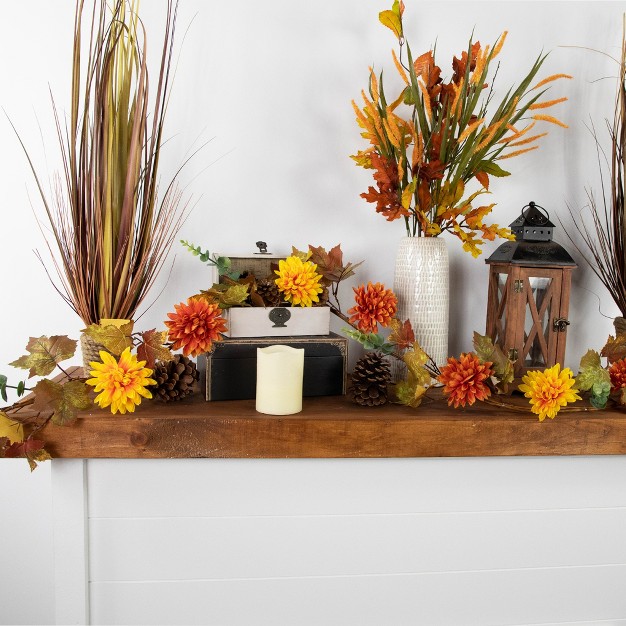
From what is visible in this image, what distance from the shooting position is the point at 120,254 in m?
0.94

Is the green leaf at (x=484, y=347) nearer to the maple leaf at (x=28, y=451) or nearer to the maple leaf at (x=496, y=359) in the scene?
the maple leaf at (x=496, y=359)

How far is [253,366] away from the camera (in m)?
0.94

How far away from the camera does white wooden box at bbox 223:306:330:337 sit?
36.6 inches

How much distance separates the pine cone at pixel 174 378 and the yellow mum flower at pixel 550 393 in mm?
529

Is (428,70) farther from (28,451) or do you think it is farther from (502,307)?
(28,451)

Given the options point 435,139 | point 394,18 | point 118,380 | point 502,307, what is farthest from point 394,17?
point 118,380

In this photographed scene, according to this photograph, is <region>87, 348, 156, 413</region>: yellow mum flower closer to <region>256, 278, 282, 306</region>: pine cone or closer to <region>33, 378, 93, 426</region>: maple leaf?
<region>33, 378, 93, 426</region>: maple leaf

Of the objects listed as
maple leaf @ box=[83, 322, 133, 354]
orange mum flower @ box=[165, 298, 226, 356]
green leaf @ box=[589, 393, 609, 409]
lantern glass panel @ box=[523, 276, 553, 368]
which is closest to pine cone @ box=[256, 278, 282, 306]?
orange mum flower @ box=[165, 298, 226, 356]

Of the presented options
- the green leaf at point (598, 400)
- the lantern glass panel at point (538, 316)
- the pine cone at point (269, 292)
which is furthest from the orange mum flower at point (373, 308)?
the green leaf at point (598, 400)

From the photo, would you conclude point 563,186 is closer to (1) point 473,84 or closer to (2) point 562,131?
(2) point 562,131

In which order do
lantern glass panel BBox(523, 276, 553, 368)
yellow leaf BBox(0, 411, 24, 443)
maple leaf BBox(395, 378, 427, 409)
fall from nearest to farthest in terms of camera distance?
yellow leaf BBox(0, 411, 24, 443), maple leaf BBox(395, 378, 427, 409), lantern glass panel BBox(523, 276, 553, 368)

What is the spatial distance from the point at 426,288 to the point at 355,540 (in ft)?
1.44

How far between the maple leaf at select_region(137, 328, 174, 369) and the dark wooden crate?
0.07 metres

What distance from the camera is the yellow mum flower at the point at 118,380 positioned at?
0.82 meters
